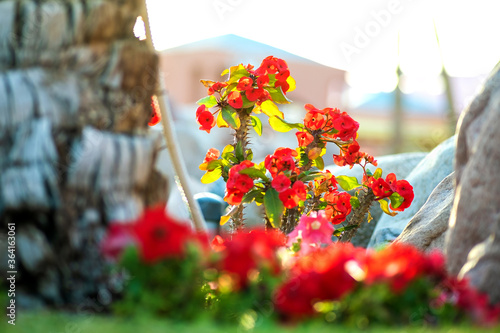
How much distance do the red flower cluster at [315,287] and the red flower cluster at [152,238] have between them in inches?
16.6

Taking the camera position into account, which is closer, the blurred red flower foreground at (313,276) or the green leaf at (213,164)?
the blurred red flower foreground at (313,276)

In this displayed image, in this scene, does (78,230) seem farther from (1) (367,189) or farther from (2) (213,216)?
(2) (213,216)

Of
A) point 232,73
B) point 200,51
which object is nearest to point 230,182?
point 232,73

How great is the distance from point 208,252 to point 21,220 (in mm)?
773

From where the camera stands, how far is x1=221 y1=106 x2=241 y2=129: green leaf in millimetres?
5113

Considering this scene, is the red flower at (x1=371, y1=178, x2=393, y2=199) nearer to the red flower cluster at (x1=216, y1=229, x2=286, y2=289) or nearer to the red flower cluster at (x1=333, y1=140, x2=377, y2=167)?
the red flower cluster at (x1=333, y1=140, x2=377, y2=167)

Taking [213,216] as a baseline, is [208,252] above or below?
above

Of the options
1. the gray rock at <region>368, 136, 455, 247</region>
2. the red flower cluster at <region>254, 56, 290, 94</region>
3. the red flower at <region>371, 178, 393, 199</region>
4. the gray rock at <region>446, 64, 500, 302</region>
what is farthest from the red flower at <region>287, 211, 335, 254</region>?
the gray rock at <region>368, 136, 455, 247</region>

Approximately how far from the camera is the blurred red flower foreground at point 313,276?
250cm

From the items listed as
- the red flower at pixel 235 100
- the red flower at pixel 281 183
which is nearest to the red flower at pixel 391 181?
the red flower at pixel 281 183

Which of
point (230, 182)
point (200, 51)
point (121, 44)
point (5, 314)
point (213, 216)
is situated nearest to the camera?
point (5, 314)

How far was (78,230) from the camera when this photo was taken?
8.99 feet

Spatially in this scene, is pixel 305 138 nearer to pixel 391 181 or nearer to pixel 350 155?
pixel 350 155

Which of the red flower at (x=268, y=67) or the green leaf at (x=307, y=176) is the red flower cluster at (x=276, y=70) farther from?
the green leaf at (x=307, y=176)
